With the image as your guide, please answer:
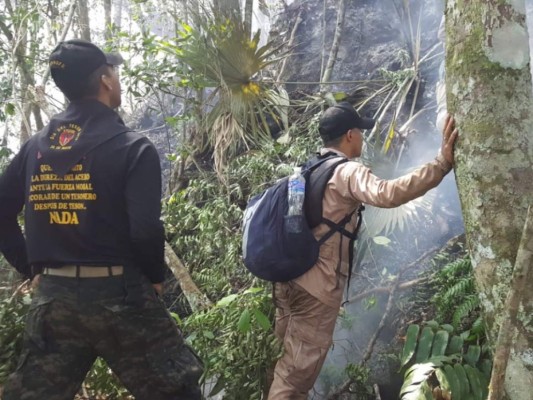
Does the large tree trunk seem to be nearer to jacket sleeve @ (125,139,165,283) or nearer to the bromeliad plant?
jacket sleeve @ (125,139,165,283)

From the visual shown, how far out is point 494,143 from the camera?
1.81 metres

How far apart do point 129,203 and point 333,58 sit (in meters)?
5.80

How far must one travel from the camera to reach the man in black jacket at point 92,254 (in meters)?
2.19

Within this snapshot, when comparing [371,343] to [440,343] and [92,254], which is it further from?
[92,254]

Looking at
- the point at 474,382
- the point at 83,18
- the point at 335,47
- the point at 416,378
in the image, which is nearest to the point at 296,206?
the point at 416,378

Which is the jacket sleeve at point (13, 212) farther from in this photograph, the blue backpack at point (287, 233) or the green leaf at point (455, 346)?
the green leaf at point (455, 346)

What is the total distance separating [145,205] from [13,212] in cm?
86

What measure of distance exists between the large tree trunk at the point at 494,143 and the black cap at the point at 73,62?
1.62 metres

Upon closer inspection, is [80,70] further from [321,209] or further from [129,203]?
[321,209]

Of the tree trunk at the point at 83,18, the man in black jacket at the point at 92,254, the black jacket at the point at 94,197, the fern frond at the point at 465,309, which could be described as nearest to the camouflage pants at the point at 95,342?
the man in black jacket at the point at 92,254

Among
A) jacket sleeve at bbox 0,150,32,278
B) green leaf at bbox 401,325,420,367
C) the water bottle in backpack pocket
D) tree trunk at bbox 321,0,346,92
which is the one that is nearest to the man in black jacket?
jacket sleeve at bbox 0,150,32,278

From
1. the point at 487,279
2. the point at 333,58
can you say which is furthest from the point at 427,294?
the point at 333,58

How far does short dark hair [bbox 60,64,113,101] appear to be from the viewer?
2.33m

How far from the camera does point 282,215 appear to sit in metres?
2.86
